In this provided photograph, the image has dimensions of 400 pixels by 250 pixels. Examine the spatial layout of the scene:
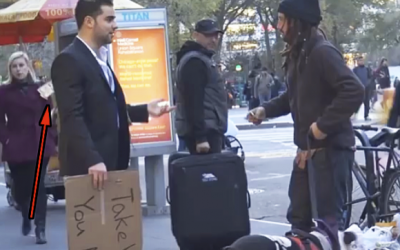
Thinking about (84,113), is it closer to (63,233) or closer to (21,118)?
(21,118)

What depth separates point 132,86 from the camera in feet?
34.5

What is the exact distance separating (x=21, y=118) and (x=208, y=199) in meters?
3.06

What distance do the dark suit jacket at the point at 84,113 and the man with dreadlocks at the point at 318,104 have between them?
112cm

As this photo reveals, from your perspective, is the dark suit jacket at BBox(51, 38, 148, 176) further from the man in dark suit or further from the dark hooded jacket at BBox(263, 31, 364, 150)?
the dark hooded jacket at BBox(263, 31, 364, 150)

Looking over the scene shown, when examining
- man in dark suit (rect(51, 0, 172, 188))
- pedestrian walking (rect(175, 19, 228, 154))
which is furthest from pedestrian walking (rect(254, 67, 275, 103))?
man in dark suit (rect(51, 0, 172, 188))

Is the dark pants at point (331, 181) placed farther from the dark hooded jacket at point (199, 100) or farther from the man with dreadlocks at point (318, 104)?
the dark hooded jacket at point (199, 100)

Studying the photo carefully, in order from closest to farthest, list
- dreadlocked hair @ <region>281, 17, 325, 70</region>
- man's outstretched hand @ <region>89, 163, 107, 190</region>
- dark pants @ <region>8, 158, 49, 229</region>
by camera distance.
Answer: man's outstretched hand @ <region>89, 163, 107, 190</region> → dreadlocked hair @ <region>281, 17, 325, 70</region> → dark pants @ <region>8, 158, 49, 229</region>

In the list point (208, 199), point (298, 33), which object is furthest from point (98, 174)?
point (208, 199)

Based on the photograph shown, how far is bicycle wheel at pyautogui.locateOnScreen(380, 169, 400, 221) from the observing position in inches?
317

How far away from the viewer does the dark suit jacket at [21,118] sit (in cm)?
961

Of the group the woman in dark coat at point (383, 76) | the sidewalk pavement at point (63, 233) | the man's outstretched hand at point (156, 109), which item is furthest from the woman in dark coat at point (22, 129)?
the woman in dark coat at point (383, 76)

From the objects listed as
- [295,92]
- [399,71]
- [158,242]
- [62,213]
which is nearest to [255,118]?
[295,92]

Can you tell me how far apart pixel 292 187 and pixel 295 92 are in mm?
613

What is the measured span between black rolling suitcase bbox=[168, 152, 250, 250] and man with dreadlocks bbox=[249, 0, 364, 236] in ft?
4.26
